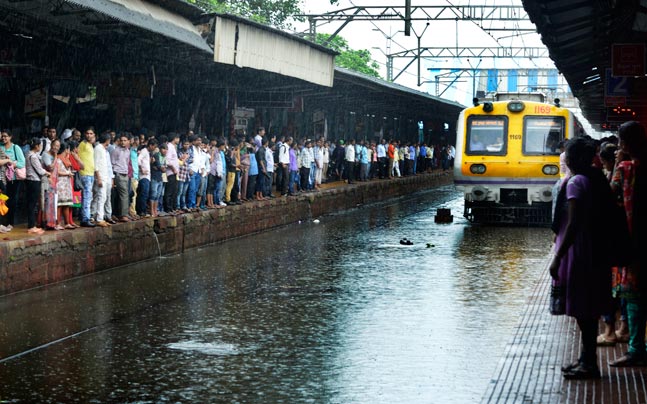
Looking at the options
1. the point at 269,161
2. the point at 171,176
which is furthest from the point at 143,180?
the point at 269,161

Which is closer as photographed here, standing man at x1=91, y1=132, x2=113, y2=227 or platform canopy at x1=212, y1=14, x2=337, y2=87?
standing man at x1=91, y1=132, x2=113, y2=227

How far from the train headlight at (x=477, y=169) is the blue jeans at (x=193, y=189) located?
5.87 meters

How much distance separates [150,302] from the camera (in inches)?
450

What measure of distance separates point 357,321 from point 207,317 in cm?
147

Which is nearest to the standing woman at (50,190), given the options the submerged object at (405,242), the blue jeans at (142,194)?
the blue jeans at (142,194)

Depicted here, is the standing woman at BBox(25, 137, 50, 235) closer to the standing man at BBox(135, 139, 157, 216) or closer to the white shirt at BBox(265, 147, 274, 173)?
the standing man at BBox(135, 139, 157, 216)

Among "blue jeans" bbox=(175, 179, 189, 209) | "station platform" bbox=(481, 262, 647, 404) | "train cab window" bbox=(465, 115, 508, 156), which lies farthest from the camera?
"train cab window" bbox=(465, 115, 508, 156)

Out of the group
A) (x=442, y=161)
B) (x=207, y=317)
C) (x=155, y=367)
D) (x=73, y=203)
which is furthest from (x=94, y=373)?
(x=442, y=161)

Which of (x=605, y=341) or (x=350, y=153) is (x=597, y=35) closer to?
(x=605, y=341)

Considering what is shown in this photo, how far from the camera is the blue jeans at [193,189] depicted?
19375 mm

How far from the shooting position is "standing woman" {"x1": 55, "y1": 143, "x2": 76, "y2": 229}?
1494 cm

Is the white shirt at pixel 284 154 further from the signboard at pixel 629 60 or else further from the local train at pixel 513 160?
the signboard at pixel 629 60

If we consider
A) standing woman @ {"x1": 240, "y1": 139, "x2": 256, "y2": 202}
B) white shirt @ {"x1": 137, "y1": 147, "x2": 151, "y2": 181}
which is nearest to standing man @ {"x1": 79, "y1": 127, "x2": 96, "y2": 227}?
white shirt @ {"x1": 137, "y1": 147, "x2": 151, "y2": 181}

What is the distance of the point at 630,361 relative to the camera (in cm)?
750
